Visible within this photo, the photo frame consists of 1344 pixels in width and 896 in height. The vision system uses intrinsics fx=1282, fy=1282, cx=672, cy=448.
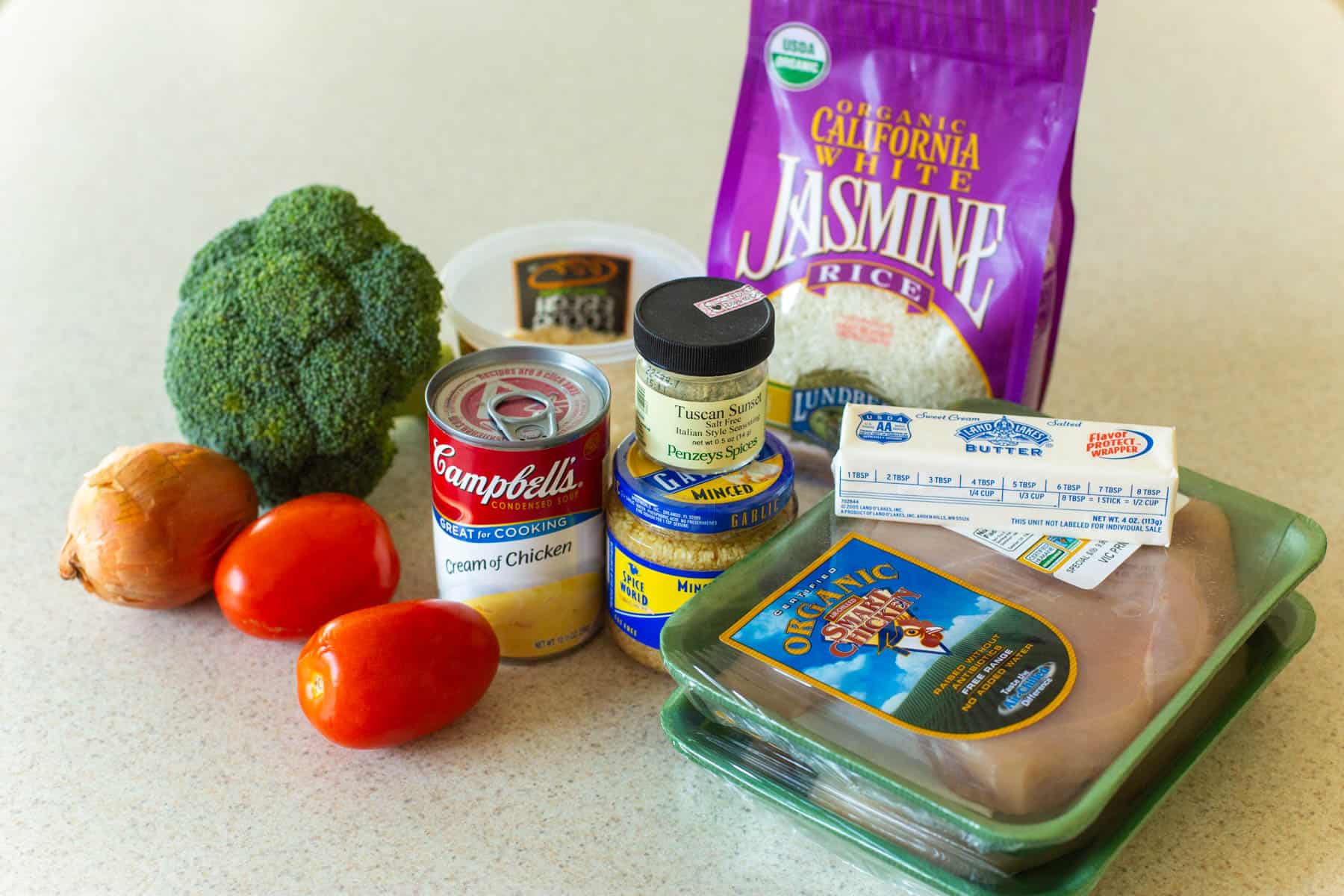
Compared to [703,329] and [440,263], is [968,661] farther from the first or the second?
[440,263]

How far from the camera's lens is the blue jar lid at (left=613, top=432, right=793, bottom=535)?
36.3 inches

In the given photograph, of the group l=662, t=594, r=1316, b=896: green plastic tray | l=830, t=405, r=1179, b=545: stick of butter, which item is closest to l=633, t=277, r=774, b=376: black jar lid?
l=830, t=405, r=1179, b=545: stick of butter

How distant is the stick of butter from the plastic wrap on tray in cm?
2

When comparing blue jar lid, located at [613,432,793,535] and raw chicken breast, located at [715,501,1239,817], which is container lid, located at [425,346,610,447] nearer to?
blue jar lid, located at [613,432,793,535]

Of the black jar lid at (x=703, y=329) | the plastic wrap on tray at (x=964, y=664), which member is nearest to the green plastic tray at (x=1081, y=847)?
the plastic wrap on tray at (x=964, y=664)

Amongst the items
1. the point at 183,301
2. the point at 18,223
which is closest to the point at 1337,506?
the point at 183,301

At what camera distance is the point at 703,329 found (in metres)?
0.90

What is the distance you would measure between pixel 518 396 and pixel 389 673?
0.76ft

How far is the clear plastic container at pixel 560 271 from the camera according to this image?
1.27 metres

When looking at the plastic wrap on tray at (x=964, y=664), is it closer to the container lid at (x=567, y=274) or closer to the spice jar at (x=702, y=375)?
the spice jar at (x=702, y=375)

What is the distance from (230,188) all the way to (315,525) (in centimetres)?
81

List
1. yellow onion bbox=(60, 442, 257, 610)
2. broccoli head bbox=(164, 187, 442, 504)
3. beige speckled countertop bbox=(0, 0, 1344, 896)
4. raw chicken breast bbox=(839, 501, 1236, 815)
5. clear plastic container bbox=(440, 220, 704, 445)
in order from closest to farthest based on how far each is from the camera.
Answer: raw chicken breast bbox=(839, 501, 1236, 815) → beige speckled countertop bbox=(0, 0, 1344, 896) → yellow onion bbox=(60, 442, 257, 610) → broccoli head bbox=(164, 187, 442, 504) → clear plastic container bbox=(440, 220, 704, 445)

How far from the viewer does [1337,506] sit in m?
1.19

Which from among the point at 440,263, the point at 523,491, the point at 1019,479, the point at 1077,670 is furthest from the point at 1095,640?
the point at 440,263
